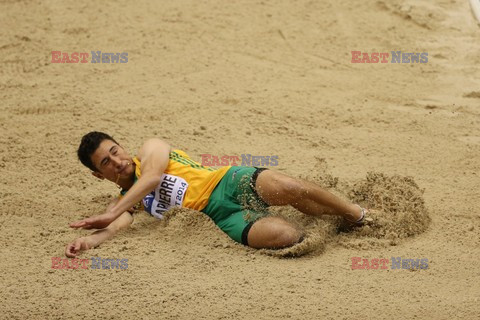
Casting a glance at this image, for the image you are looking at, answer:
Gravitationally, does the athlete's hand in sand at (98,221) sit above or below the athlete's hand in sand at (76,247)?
above

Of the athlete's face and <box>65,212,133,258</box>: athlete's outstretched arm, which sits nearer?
<box>65,212,133,258</box>: athlete's outstretched arm

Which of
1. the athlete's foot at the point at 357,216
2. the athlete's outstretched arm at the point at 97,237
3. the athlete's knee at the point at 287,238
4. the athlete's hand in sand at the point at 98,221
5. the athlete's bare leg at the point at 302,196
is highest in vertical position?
the athlete's bare leg at the point at 302,196

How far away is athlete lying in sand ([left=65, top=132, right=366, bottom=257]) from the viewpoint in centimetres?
386

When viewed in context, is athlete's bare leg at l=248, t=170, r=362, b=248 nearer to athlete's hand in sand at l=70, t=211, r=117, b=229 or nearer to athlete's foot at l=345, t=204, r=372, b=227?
athlete's foot at l=345, t=204, r=372, b=227

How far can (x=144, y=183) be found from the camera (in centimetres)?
397

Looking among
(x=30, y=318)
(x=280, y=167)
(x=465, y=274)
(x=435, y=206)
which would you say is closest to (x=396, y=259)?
(x=465, y=274)

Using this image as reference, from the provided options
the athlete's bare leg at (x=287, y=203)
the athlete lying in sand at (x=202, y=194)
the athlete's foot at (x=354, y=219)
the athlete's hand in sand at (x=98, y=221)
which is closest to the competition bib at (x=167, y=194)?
the athlete lying in sand at (x=202, y=194)

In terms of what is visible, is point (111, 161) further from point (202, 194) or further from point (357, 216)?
point (357, 216)

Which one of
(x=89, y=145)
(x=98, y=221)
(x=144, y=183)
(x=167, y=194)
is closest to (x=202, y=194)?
(x=167, y=194)

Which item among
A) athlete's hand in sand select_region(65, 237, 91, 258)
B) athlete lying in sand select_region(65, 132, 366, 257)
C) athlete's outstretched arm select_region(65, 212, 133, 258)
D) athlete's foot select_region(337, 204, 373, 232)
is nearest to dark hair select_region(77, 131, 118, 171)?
athlete lying in sand select_region(65, 132, 366, 257)

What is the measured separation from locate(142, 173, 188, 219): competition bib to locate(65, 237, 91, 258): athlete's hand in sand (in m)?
0.49

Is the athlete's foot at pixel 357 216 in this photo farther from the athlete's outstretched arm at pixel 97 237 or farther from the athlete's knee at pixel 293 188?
the athlete's outstretched arm at pixel 97 237

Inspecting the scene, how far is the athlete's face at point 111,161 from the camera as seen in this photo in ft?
13.5

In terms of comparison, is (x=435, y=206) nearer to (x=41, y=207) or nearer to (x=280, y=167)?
(x=280, y=167)
